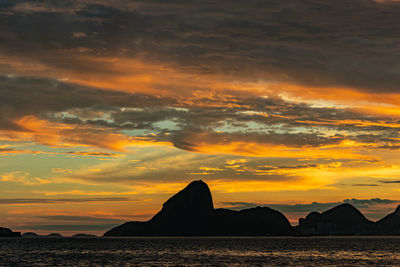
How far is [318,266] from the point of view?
423 feet

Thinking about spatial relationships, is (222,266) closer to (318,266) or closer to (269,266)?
(269,266)

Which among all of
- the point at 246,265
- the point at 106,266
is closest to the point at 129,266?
the point at 106,266

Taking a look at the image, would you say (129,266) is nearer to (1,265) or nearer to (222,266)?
(222,266)

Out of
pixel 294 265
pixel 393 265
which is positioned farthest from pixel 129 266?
pixel 393 265

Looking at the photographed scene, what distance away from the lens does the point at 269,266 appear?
127 metres

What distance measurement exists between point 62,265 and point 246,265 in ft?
152

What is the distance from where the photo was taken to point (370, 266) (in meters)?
131

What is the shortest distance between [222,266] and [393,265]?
45295mm

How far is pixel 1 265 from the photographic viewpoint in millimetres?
131625

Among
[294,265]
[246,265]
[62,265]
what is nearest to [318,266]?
[294,265]

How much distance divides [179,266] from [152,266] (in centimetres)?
658

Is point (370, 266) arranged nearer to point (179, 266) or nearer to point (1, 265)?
point (179, 266)

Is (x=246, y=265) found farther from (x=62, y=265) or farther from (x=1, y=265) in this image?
(x=1, y=265)

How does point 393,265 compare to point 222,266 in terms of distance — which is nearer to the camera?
point 222,266
